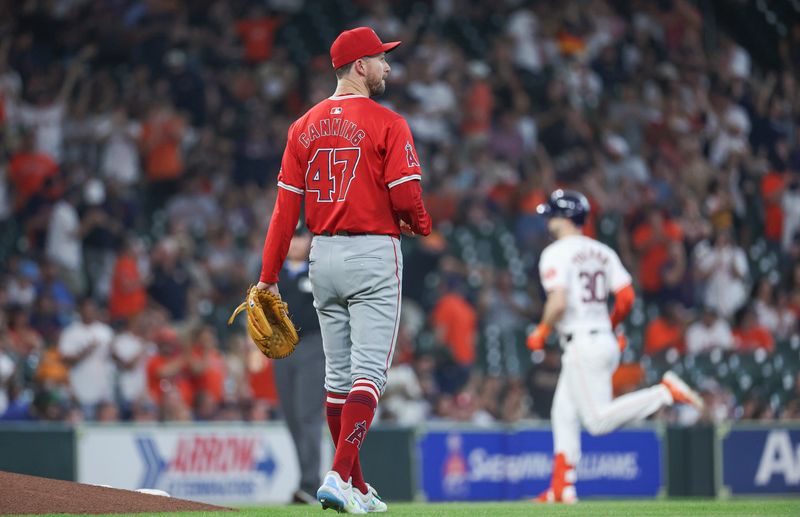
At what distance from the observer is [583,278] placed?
891 cm

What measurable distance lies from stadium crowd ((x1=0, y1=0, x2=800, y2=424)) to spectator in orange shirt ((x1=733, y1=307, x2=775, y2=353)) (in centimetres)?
3

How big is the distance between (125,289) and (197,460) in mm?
2609

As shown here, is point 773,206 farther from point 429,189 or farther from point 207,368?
point 207,368

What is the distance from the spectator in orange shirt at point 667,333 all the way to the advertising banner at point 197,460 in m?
4.84

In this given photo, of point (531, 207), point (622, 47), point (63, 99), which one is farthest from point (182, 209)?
point (622, 47)

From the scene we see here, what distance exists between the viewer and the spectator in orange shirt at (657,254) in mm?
16359

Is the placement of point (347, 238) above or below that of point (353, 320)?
above

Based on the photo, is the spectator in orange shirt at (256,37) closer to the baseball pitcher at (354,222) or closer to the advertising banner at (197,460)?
the advertising banner at (197,460)

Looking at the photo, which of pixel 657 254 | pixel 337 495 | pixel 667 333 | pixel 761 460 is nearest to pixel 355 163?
pixel 337 495

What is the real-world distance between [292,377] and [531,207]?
307 inches

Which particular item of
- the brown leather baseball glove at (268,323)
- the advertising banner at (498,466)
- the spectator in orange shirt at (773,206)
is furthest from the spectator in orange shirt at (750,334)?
the brown leather baseball glove at (268,323)

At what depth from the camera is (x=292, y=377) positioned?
9094 millimetres

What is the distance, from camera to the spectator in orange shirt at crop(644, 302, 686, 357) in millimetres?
15336

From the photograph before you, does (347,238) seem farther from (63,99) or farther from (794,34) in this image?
(794,34)
